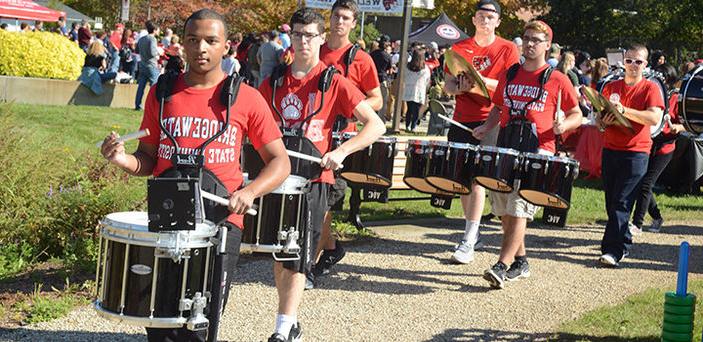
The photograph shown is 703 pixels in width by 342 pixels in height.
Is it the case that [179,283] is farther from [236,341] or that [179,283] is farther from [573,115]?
[573,115]

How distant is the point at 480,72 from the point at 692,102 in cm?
233

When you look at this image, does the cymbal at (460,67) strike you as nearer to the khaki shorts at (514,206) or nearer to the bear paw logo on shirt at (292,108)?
the khaki shorts at (514,206)

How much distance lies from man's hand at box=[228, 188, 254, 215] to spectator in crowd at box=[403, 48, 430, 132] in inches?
643

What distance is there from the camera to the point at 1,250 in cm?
779

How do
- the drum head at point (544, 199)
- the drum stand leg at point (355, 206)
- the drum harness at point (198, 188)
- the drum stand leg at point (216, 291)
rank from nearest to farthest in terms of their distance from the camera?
1. the drum harness at point (198, 188)
2. the drum stand leg at point (216, 291)
3. the drum head at point (544, 199)
4. the drum stand leg at point (355, 206)

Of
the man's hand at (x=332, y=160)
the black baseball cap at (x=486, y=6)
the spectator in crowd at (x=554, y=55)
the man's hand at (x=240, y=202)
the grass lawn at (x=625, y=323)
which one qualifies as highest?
the black baseball cap at (x=486, y=6)

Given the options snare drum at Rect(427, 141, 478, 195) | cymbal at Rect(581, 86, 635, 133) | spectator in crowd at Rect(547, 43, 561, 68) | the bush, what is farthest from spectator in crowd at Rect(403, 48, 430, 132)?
snare drum at Rect(427, 141, 478, 195)

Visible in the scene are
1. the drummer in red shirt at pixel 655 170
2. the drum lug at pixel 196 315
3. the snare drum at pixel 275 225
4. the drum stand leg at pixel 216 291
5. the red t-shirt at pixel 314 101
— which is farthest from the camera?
the drummer in red shirt at pixel 655 170

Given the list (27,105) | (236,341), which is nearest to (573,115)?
(236,341)

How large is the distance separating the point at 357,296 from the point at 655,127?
3258 millimetres

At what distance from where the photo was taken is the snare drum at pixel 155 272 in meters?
4.28

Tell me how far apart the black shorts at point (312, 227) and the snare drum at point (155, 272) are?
156 centimetres

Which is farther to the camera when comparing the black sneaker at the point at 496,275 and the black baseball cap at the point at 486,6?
the black baseball cap at the point at 486,6

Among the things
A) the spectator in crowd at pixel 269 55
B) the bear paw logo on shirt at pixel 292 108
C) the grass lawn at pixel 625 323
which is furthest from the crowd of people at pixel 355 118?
the spectator in crowd at pixel 269 55
